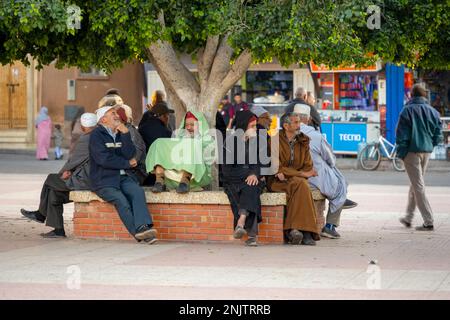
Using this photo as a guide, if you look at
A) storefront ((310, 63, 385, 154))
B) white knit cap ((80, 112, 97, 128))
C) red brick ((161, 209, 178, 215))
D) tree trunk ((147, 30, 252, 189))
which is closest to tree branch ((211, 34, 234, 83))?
tree trunk ((147, 30, 252, 189))

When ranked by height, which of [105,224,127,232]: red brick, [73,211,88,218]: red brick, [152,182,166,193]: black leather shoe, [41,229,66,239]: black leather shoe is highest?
[152,182,166,193]: black leather shoe

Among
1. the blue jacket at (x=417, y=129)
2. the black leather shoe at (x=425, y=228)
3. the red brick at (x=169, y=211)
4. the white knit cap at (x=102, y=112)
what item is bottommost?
the black leather shoe at (x=425, y=228)

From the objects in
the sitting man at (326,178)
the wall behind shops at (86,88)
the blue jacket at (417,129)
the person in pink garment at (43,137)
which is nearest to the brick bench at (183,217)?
the sitting man at (326,178)

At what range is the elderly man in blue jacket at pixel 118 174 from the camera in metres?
12.0

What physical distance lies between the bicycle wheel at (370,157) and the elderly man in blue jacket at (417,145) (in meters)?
11.8

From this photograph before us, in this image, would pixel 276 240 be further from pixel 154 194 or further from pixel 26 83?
pixel 26 83

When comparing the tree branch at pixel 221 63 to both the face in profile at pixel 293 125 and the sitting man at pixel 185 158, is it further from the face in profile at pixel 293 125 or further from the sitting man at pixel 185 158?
the face in profile at pixel 293 125

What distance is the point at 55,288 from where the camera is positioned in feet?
29.7

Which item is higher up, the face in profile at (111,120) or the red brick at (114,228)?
the face in profile at (111,120)

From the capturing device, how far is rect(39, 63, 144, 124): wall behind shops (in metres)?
33.5

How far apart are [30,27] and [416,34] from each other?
462 centimetres

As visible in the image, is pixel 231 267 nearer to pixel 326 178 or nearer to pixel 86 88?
pixel 326 178

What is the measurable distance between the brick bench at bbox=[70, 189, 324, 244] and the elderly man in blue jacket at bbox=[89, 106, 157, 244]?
333 millimetres

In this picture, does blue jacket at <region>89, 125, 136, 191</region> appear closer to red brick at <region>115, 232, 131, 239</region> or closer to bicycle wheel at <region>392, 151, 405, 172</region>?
red brick at <region>115, 232, 131, 239</region>
